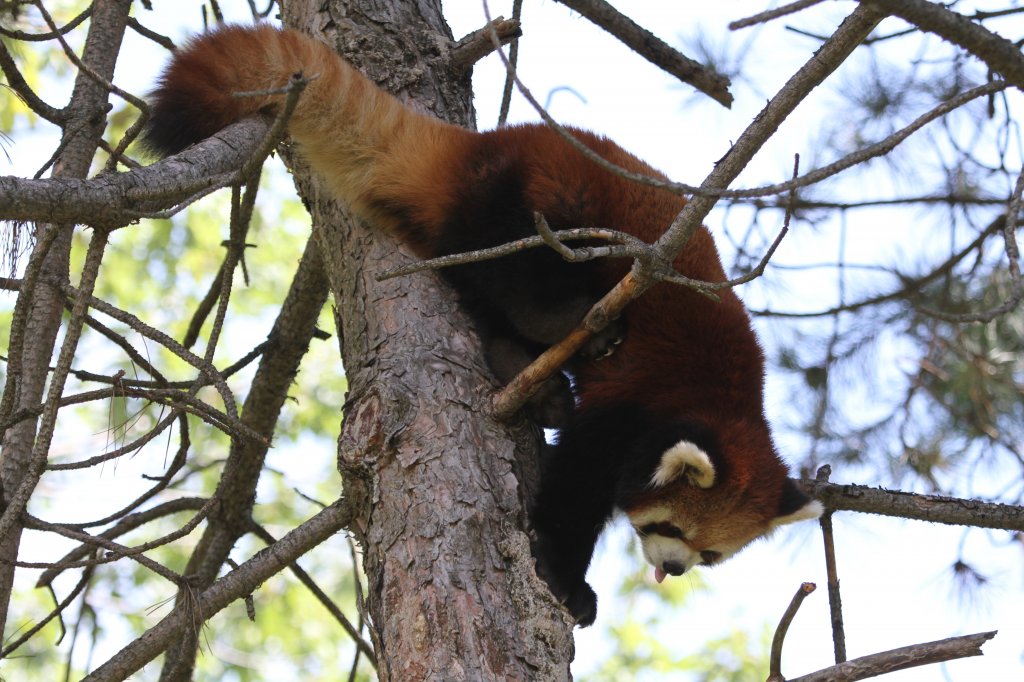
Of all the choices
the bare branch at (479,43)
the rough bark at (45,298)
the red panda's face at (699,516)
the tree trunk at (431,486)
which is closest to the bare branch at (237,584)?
the tree trunk at (431,486)

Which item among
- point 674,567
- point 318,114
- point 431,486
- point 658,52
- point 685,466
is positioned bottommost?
point 431,486

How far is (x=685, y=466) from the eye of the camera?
3020mm

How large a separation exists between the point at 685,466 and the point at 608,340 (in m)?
0.49

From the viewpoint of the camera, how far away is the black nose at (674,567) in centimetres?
329

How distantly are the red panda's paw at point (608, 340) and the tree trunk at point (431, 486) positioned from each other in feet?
1.53

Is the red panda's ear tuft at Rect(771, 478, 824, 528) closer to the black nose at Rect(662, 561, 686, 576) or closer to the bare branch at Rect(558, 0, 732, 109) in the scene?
the black nose at Rect(662, 561, 686, 576)

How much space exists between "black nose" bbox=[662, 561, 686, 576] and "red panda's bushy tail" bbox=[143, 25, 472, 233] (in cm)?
149

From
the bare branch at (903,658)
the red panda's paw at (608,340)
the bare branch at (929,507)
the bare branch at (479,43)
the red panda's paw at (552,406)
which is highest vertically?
the bare branch at (479,43)

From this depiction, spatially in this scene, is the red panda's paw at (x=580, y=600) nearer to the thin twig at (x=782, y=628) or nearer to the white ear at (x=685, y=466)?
the white ear at (x=685, y=466)

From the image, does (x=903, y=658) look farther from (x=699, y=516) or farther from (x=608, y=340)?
(x=608, y=340)

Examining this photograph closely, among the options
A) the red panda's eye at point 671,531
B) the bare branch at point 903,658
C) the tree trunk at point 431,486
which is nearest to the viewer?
the bare branch at point 903,658

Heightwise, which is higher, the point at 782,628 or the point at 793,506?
the point at 793,506

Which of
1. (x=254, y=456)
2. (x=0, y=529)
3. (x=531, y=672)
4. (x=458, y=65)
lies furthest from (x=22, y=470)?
(x=458, y=65)

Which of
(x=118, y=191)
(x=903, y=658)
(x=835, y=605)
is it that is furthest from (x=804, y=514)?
(x=118, y=191)
